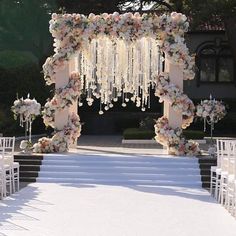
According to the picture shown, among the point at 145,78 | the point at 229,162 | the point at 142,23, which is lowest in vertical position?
the point at 229,162

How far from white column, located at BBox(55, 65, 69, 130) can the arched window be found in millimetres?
16177

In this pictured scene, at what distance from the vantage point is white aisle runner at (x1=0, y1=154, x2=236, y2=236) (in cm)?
884

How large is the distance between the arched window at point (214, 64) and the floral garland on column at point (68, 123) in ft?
53.3

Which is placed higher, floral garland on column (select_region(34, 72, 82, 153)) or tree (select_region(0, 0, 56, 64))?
tree (select_region(0, 0, 56, 64))

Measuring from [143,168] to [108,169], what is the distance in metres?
0.88

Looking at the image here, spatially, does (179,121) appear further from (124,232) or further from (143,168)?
(124,232)

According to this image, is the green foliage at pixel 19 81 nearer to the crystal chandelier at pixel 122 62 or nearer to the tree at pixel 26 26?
the tree at pixel 26 26

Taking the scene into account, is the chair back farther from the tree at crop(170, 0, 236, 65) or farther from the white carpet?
the tree at crop(170, 0, 236, 65)

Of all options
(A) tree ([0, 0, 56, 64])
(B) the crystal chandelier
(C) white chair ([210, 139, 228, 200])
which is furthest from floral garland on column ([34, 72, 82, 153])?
(A) tree ([0, 0, 56, 64])

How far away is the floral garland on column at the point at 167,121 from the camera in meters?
15.9

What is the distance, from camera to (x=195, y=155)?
15.9 meters

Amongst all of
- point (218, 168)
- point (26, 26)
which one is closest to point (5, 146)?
point (218, 168)

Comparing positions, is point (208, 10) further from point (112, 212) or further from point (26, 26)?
point (112, 212)

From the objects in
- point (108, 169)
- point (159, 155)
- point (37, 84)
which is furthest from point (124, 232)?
point (37, 84)
